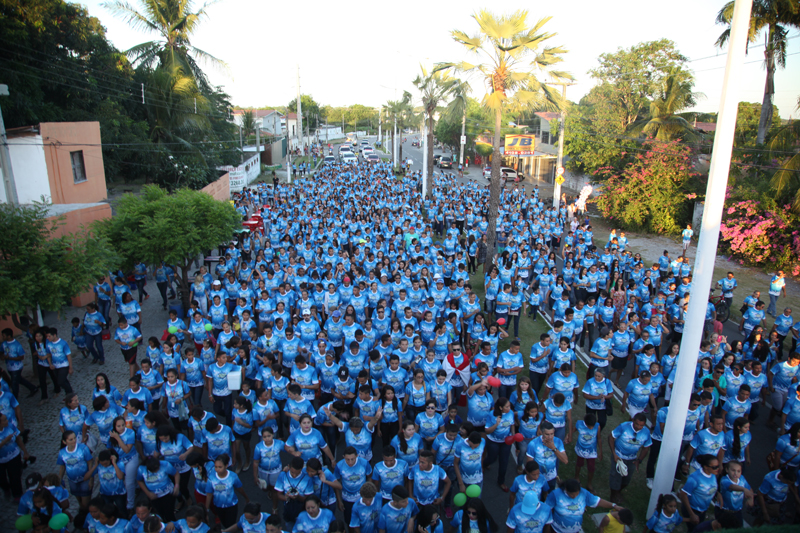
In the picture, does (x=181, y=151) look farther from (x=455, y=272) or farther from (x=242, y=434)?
(x=242, y=434)

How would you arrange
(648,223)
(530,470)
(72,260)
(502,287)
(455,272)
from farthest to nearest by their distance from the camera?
(648,223), (455,272), (502,287), (72,260), (530,470)

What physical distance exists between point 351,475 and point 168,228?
27.7 feet

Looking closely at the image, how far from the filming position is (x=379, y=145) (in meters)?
83.8

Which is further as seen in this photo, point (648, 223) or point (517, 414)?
point (648, 223)

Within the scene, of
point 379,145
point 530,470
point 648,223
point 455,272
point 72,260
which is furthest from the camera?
point 379,145

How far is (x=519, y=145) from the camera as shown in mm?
35188

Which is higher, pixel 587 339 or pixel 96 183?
pixel 96 183

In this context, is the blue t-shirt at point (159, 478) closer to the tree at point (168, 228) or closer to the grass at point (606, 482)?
the grass at point (606, 482)

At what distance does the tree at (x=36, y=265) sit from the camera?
7.77 m

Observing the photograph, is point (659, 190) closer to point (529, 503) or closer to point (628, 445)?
point (628, 445)

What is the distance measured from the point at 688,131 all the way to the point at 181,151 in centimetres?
2754

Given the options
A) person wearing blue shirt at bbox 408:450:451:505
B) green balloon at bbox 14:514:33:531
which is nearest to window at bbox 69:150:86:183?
green balloon at bbox 14:514:33:531

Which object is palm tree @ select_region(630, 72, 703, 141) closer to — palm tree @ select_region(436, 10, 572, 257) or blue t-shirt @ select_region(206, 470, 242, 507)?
palm tree @ select_region(436, 10, 572, 257)

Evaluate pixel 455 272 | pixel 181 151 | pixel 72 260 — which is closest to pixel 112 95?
pixel 181 151
